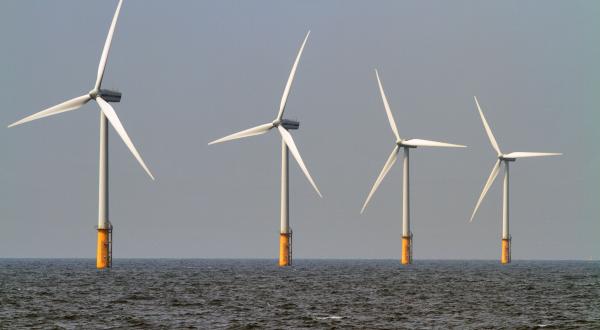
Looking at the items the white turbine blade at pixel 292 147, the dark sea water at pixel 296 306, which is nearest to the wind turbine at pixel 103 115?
the dark sea water at pixel 296 306

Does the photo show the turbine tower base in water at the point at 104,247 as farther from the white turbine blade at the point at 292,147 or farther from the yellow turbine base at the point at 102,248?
the white turbine blade at the point at 292,147

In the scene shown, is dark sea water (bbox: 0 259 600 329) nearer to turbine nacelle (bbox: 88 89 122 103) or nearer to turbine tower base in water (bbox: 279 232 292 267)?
turbine nacelle (bbox: 88 89 122 103)

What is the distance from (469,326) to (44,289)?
62.0 meters

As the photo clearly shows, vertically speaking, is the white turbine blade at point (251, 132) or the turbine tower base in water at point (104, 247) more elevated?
the white turbine blade at point (251, 132)

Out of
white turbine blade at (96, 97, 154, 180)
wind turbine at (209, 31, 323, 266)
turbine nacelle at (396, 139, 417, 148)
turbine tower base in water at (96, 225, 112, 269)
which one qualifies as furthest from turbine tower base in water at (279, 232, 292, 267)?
white turbine blade at (96, 97, 154, 180)

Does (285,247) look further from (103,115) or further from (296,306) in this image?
(296,306)

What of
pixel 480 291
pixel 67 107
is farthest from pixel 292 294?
pixel 67 107

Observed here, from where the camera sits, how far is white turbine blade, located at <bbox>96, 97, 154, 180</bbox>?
349 ft

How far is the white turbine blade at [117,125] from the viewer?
106m

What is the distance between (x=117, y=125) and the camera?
395 ft

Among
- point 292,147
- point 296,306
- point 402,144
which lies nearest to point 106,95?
point 292,147

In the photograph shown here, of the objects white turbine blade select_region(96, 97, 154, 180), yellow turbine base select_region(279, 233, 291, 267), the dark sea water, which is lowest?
the dark sea water

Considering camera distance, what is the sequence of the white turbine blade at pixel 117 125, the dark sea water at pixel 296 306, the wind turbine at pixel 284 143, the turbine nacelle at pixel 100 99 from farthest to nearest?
1. the wind turbine at pixel 284 143
2. the turbine nacelle at pixel 100 99
3. the white turbine blade at pixel 117 125
4. the dark sea water at pixel 296 306

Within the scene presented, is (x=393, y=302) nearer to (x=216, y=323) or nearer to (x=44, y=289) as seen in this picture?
(x=216, y=323)
